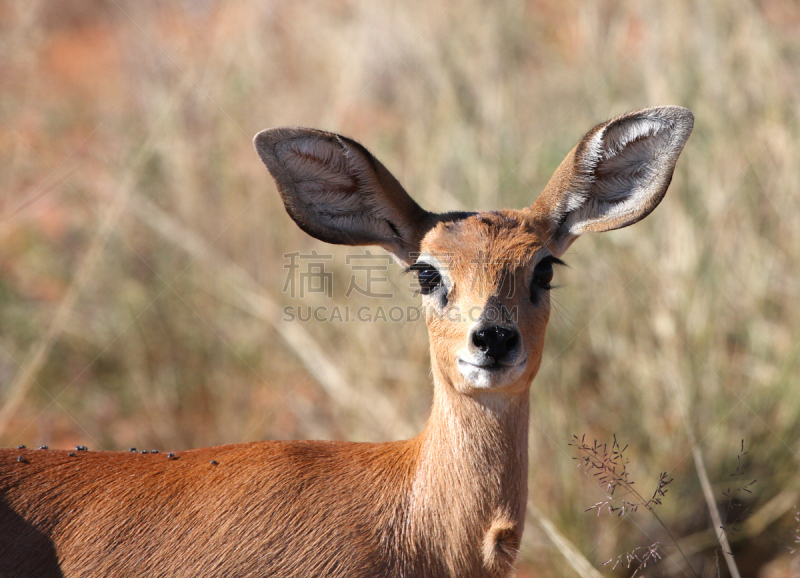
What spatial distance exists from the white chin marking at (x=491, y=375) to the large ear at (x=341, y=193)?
2.60 ft

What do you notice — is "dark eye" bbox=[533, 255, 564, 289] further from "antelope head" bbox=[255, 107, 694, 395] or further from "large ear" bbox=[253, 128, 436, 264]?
"large ear" bbox=[253, 128, 436, 264]

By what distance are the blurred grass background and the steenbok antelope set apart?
1114 millimetres

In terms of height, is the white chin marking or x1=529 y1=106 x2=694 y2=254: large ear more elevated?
x1=529 y1=106 x2=694 y2=254: large ear

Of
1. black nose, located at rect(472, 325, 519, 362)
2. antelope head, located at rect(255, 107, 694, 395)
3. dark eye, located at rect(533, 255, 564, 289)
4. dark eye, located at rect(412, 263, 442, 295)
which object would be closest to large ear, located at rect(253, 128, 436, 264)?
antelope head, located at rect(255, 107, 694, 395)

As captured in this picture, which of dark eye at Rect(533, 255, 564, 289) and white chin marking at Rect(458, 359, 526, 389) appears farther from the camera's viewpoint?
dark eye at Rect(533, 255, 564, 289)

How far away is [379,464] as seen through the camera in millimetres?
3211

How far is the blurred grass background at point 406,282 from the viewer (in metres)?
4.90

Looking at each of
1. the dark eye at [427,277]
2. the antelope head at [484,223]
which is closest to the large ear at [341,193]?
the antelope head at [484,223]

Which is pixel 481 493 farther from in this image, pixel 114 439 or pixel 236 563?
pixel 114 439

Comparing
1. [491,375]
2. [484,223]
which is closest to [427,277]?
[484,223]

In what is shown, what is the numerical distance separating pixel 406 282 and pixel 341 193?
7.51 feet

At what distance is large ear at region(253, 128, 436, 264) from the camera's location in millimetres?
3281

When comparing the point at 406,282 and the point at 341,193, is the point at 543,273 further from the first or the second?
the point at 406,282

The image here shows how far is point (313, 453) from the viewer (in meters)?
3.21
